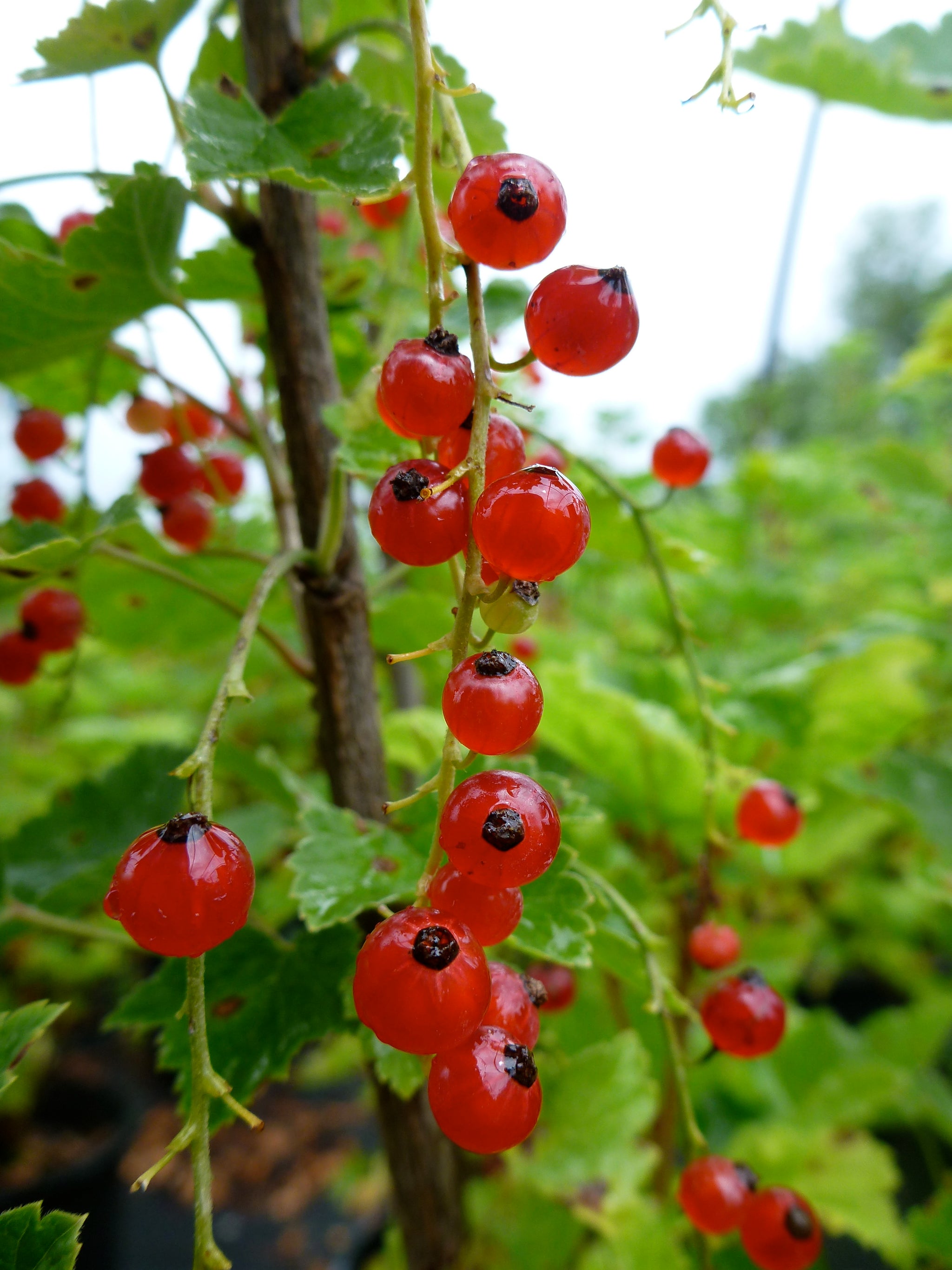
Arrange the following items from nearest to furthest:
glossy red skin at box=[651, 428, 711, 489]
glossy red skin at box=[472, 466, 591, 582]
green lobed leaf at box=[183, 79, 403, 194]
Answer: glossy red skin at box=[472, 466, 591, 582]
green lobed leaf at box=[183, 79, 403, 194]
glossy red skin at box=[651, 428, 711, 489]

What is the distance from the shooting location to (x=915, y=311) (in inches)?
351

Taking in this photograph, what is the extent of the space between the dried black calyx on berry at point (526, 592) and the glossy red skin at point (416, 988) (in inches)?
5.6

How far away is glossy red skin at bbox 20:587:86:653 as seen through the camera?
0.71 m

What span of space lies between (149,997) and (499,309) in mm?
810

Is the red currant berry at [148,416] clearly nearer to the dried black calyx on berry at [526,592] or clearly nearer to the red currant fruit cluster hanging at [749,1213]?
the dried black calyx on berry at [526,592]

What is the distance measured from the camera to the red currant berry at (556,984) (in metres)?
0.71

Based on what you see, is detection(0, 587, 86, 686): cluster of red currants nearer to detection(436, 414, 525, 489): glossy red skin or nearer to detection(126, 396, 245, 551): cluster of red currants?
detection(126, 396, 245, 551): cluster of red currants

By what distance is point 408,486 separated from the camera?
349 mm

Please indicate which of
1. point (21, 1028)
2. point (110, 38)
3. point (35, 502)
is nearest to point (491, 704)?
point (21, 1028)

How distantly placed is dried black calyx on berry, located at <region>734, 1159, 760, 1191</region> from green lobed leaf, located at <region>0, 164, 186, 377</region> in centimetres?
74

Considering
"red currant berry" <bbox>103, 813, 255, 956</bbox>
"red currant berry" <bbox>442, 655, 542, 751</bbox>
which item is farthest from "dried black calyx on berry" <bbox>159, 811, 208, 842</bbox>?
"red currant berry" <bbox>442, 655, 542, 751</bbox>

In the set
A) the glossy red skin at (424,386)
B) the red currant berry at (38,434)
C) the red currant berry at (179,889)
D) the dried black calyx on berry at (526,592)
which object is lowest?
the red currant berry at (179,889)

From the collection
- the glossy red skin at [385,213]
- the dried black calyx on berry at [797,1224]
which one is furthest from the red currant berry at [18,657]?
the dried black calyx on berry at [797,1224]

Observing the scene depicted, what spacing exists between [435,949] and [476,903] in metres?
0.04
